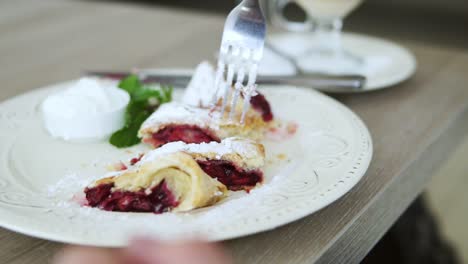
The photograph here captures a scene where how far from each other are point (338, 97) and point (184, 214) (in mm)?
645

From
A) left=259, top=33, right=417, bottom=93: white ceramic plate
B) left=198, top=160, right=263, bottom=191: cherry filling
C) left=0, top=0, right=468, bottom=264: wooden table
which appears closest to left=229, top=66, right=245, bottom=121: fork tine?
left=198, top=160, right=263, bottom=191: cherry filling

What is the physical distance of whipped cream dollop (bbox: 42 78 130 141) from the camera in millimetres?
1002

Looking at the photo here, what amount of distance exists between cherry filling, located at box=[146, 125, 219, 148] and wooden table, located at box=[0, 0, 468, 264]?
25cm

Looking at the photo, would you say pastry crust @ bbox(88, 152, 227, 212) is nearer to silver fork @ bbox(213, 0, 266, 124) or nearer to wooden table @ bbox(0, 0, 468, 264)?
wooden table @ bbox(0, 0, 468, 264)

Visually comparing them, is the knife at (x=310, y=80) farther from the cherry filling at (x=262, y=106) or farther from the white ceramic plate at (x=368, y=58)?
the cherry filling at (x=262, y=106)

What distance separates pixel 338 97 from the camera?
1.26m

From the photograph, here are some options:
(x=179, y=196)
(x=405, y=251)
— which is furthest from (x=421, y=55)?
(x=179, y=196)

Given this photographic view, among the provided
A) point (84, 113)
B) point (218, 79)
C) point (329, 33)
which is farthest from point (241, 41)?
point (329, 33)

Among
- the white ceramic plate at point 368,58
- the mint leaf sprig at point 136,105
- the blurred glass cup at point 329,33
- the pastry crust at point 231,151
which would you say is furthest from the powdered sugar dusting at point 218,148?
the blurred glass cup at point 329,33

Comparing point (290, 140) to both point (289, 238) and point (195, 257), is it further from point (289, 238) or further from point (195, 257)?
point (195, 257)

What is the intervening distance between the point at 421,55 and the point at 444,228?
695mm

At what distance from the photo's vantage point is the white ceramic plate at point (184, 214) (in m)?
0.67

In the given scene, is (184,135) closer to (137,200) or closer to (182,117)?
(182,117)

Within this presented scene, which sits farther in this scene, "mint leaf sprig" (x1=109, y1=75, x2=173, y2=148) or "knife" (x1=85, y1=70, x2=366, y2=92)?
"knife" (x1=85, y1=70, x2=366, y2=92)
